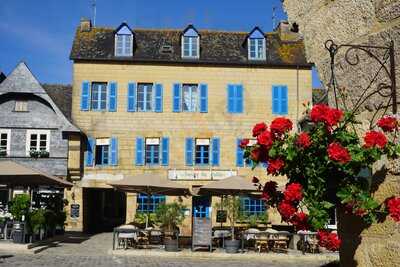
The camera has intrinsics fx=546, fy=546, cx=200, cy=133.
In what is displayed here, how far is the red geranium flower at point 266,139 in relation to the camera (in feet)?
9.50

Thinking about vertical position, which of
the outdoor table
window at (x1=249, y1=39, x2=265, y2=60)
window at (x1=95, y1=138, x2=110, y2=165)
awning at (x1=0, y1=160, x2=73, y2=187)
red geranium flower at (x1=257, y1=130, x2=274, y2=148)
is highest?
window at (x1=249, y1=39, x2=265, y2=60)

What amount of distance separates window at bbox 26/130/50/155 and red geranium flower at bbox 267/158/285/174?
24497 millimetres

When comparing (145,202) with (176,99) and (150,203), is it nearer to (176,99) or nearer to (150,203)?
(150,203)

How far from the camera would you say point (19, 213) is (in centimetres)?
1575

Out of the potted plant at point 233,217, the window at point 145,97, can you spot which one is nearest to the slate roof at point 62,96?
the window at point 145,97

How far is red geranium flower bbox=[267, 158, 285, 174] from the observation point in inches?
111

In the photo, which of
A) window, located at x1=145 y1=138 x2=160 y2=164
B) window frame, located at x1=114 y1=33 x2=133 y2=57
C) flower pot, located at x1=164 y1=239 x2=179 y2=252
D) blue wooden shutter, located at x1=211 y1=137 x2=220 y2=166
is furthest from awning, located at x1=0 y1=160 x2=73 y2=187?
window frame, located at x1=114 y1=33 x2=133 y2=57

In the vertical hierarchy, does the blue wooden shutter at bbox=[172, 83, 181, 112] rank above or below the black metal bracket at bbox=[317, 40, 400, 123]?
above

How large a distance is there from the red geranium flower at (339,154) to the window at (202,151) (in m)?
23.3

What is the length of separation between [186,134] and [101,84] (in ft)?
15.5

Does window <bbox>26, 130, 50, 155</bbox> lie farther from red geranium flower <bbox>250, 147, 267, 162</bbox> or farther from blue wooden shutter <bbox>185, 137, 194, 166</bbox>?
red geranium flower <bbox>250, 147, 267, 162</bbox>

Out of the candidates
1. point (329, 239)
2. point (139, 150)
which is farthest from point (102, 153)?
point (329, 239)

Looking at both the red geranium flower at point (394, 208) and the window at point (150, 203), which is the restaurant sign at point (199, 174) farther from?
the red geranium flower at point (394, 208)

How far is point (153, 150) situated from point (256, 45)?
738 centimetres
